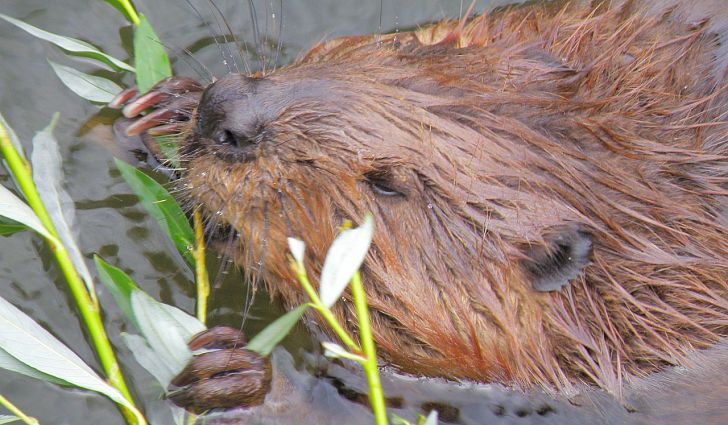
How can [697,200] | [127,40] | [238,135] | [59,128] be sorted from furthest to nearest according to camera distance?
1. [127,40]
2. [59,128]
3. [697,200]
4. [238,135]

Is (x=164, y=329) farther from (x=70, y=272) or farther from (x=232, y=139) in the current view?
(x=232, y=139)

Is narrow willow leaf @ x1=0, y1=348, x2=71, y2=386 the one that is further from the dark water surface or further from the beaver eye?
the beaver eye

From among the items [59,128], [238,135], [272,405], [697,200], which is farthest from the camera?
[59,128]

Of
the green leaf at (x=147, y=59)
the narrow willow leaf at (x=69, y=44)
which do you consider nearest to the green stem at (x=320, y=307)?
the green leaf at (x=147, y=59)

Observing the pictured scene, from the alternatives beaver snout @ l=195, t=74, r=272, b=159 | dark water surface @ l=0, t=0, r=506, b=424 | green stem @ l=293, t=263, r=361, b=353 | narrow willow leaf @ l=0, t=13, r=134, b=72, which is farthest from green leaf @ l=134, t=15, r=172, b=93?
green stem @ l=293, t=263, r=361, b=353

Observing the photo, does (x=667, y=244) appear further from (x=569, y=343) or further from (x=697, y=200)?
(x=569, y=343)

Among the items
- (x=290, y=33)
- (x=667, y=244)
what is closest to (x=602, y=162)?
(x=667, y=244)

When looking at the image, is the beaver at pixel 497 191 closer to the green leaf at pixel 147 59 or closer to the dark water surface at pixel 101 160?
the green leaf at pixel 147 59
